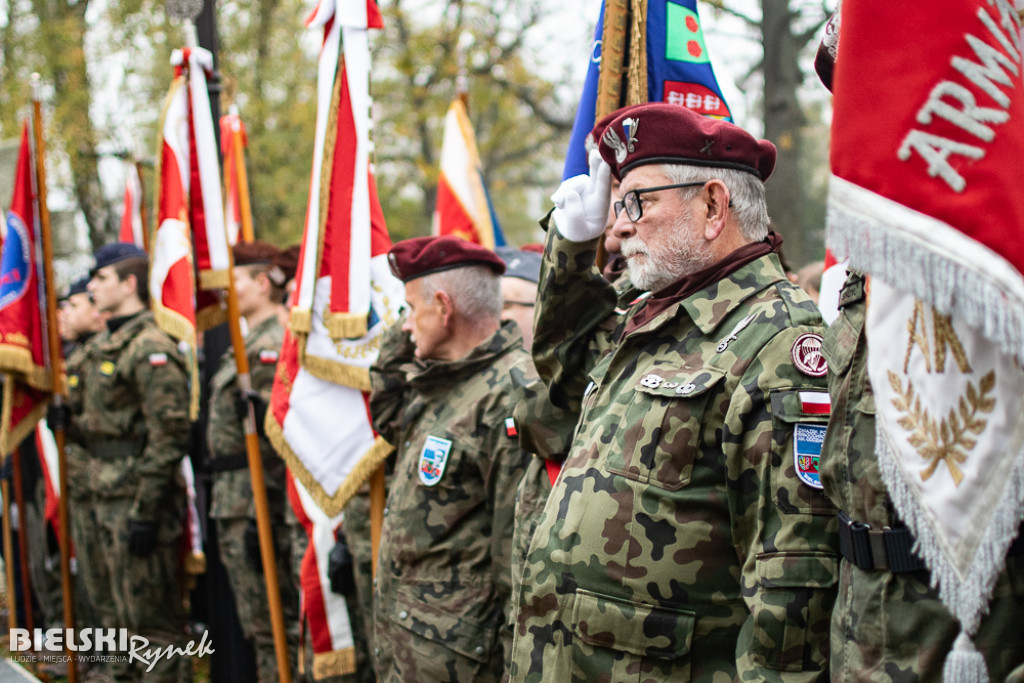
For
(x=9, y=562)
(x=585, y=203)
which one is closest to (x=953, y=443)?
(x=585, y=203)

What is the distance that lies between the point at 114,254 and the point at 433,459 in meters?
4.22

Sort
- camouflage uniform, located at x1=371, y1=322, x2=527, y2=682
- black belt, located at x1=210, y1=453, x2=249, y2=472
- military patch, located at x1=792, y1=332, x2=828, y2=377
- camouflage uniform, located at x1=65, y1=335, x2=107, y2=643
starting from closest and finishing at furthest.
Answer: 1. military patch, located at x1=792, y1=332, x2=828, y2=377
2. camouflage uniform, located at x1=371, y1=322, x2=527, y2=682
3. black belt, located at x1=210, y1=453, x2=249, y2=472
4. camouflage uniform, located at x1=65, y1=335, x2=107, y2=643

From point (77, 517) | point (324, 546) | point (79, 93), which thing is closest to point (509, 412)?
point (324, 546)

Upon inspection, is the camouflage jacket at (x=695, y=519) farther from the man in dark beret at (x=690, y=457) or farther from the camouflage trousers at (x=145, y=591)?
the camouflage trousers at (x=145, y=591)

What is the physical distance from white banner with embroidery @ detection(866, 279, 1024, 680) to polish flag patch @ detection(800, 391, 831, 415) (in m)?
0.42

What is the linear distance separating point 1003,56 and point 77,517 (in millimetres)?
6533

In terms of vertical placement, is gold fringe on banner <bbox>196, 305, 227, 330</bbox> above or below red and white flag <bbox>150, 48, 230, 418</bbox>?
below

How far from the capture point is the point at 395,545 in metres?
3.47

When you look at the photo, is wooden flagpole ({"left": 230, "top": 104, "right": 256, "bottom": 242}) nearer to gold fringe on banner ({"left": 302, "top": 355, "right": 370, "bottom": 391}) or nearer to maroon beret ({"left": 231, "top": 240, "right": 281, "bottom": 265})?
maroon beret ({"left": 231, "top": 240, "right": 281, "bottom": 265})

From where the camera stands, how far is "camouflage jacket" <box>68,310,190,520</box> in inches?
234

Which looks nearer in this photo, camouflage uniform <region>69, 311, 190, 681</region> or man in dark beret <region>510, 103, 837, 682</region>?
man in dark beret <region>510, 103, 837, 682</region>

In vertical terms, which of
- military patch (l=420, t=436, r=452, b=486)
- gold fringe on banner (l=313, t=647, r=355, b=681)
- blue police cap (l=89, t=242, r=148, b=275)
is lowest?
gold fringe on banner (l=313, t=647, r=355, b=681)

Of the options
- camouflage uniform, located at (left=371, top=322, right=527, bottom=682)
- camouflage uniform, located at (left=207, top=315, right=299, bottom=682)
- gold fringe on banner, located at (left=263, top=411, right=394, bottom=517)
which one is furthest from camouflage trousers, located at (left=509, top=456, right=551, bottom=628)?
camouflage uniform, located at (left=207, top=315, right=299, bottom=682)

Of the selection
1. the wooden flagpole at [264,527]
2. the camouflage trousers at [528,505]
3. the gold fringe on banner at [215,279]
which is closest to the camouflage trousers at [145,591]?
the wooden flagpole at [264,527]
